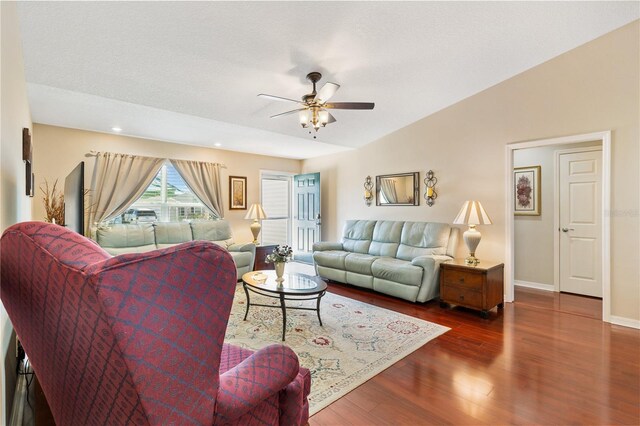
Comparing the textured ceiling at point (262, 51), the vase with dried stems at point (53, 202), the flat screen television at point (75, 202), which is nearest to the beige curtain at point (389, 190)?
the textured ceiling at point (262, 51)

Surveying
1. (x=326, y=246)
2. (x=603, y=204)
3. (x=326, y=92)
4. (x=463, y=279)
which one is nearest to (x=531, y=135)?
(x=603, y=204)

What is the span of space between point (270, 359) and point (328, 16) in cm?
241

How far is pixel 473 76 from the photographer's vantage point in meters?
3.62

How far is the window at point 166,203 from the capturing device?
5.00 meters

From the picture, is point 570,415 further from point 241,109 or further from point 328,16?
point 241,109

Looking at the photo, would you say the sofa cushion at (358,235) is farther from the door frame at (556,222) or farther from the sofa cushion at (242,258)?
the door frame at (556,222)

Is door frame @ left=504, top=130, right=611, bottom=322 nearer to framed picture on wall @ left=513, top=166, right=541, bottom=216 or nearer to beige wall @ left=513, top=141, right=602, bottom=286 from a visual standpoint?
beige wall @ left=513, top=141, right=602, bottom=286

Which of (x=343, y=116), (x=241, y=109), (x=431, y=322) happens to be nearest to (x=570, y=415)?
(x=431, y=322)

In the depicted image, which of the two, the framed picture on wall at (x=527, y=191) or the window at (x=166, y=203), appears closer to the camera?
the framed picture on wall at (x=527, y=191)

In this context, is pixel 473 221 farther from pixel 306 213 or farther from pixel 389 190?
pixel 306 213

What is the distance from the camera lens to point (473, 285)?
3.47 meters

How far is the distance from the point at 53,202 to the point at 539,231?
22.2 ft

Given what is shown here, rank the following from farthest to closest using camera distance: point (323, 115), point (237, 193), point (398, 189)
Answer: point (237, 193), point (398, 189), point (323, 115)

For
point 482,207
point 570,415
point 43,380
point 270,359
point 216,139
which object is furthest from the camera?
point 216,139
